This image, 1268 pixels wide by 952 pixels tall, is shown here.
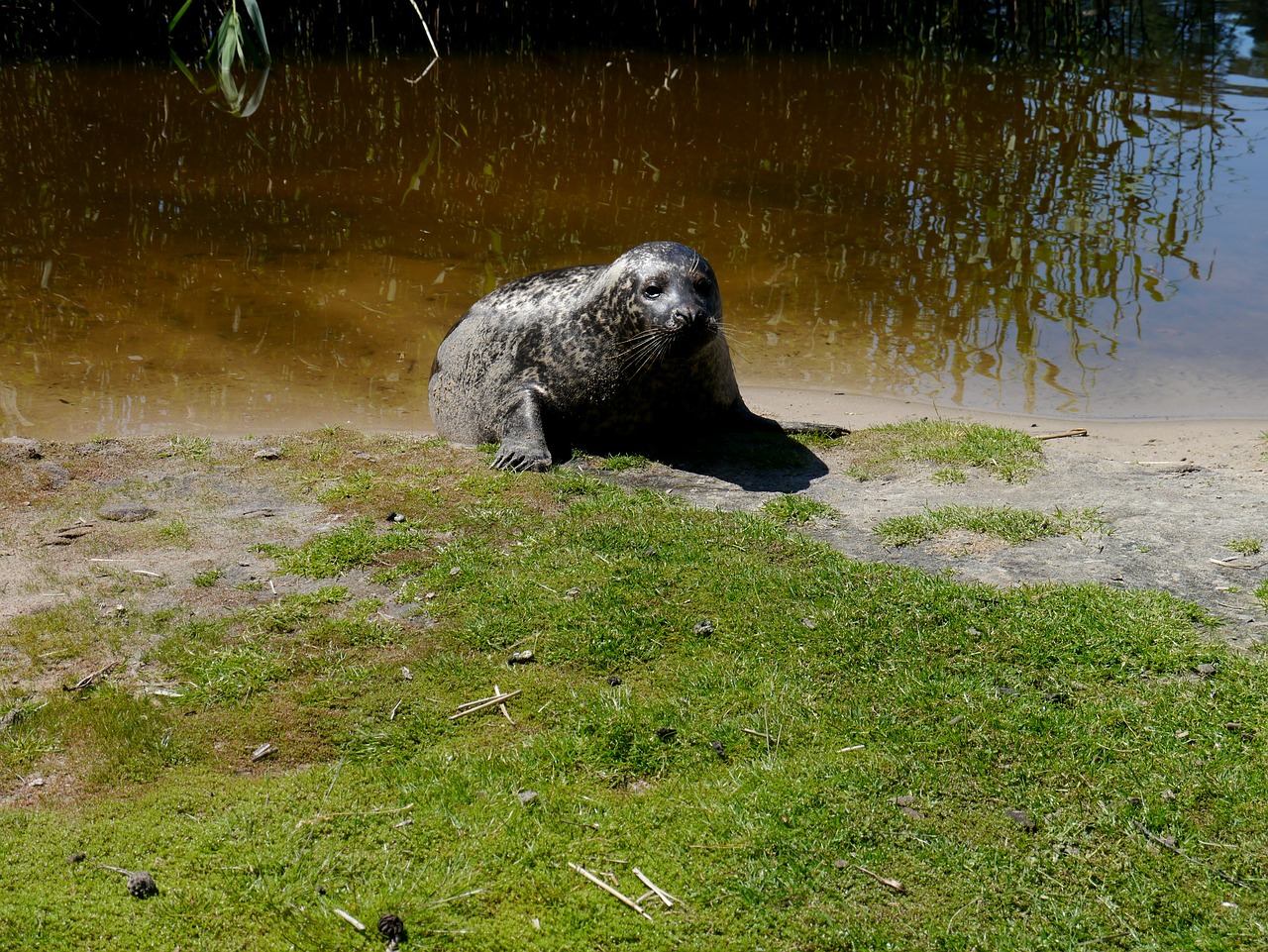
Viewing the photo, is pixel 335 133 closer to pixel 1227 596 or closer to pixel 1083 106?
pixel 1083 106

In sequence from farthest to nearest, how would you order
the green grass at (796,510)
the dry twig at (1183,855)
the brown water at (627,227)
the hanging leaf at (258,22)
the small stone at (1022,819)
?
1. the brown water at (627,227)
2. the green grass at (796,510)
3. the hanging leaf at (258,22)
4. the small stone at (1022,819)
5. the dry twig at (1183,855)

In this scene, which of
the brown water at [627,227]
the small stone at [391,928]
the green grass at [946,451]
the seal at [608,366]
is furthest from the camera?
the brown water at [627,227]

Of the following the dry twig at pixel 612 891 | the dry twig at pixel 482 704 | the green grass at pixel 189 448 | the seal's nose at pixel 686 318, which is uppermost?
the seal's nose at pixel 686 318

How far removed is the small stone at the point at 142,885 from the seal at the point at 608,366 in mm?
4054

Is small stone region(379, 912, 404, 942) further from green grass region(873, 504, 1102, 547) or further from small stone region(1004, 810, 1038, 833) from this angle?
green grass region(873, 504, 1102, 547)

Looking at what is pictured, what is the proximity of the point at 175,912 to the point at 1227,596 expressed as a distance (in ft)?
14.5

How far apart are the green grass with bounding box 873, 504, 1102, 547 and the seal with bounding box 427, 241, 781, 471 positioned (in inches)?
79.4

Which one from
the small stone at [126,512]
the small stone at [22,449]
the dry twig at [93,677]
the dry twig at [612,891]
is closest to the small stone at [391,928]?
the dry twig at [612,891]

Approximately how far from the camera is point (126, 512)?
632cm

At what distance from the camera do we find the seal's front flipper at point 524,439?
743 cm

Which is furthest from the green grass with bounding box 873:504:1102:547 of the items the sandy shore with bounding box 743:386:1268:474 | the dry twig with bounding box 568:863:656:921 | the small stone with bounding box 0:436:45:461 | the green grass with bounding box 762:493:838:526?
the small stone with bounding box 0:436:45:461

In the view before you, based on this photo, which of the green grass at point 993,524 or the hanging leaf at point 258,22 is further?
the green grass at point 993,524

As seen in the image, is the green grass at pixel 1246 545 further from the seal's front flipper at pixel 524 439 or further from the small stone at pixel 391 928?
the small stone at pixel 391 928

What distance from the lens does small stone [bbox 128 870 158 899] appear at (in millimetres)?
3547
